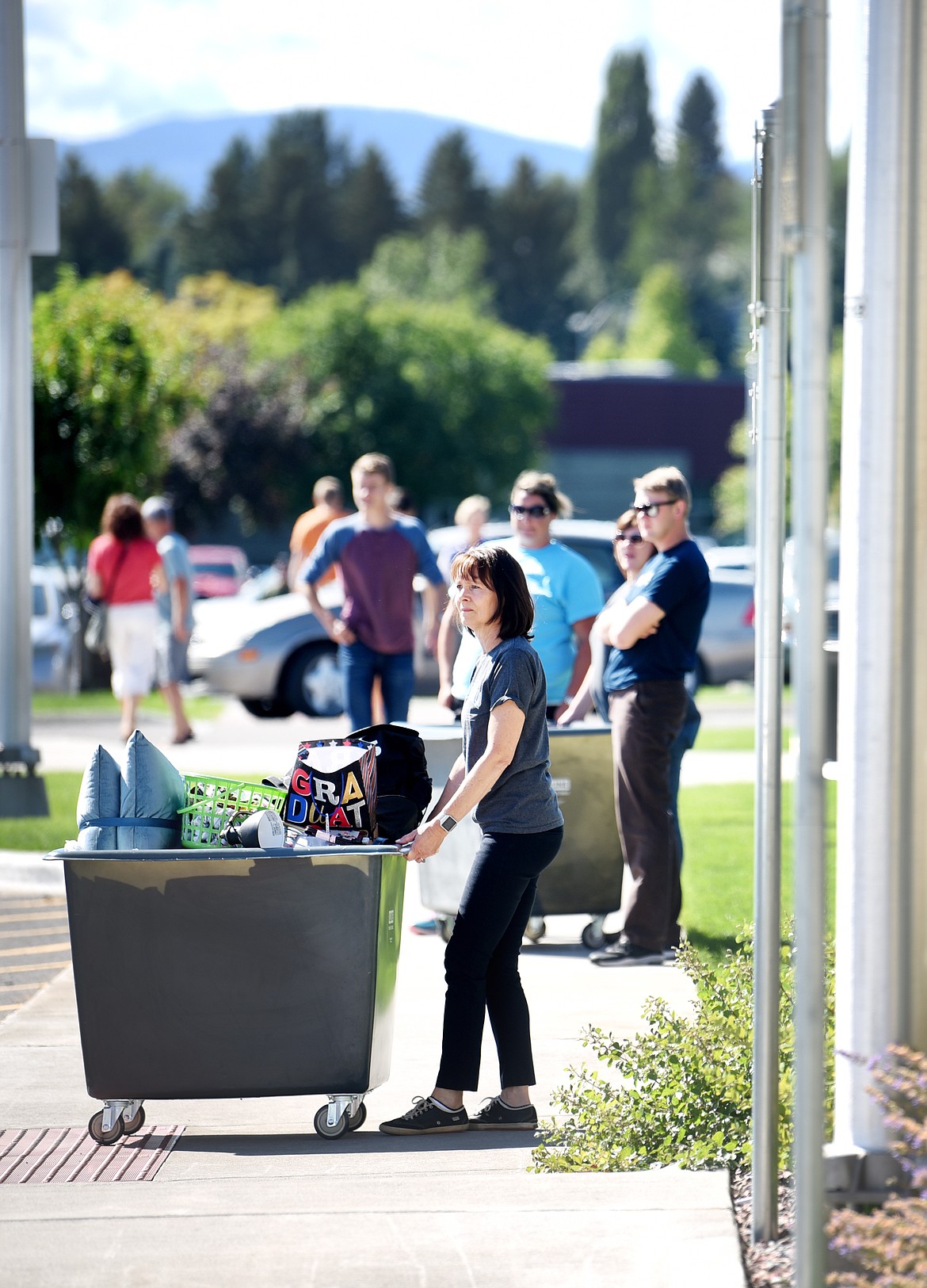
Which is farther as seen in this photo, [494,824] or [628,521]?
[628,521]

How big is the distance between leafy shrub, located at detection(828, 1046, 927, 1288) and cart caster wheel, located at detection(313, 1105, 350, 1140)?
73.6 inches

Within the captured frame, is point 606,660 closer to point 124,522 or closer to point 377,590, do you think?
point 377,590

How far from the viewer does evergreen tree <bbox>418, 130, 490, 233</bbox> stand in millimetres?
136250

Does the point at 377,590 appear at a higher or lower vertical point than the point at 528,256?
lower

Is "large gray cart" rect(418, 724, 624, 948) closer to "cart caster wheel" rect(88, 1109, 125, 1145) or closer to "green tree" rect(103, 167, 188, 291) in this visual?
"cart caster wheel" rect(88, 1109, 125, 1145)

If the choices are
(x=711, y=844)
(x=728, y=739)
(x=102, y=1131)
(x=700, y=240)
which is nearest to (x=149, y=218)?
(x=700, y=240)

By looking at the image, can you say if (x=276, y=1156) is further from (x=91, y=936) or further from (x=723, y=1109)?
(x=723, y=1109)

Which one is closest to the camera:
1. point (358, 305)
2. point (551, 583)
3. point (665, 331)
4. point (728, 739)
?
point (551, 583)

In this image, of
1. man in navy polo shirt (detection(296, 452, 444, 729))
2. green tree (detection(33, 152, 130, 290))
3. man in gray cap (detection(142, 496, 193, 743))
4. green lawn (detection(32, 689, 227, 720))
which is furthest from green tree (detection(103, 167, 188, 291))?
man in navy polo shirt (detection(296, 452, 444, 729))

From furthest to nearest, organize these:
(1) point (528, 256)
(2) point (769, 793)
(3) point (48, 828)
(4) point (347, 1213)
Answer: (1) point (528, 256) → (3) point (48, 828) → (4) point (347, 1213) → (2) point (769, 793)

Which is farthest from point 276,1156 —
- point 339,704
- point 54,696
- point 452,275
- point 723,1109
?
point 452,275

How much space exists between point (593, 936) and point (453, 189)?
13301 cm

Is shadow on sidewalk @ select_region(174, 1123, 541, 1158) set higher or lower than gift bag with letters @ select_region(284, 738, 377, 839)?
lower

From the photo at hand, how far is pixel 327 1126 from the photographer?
5422mm
